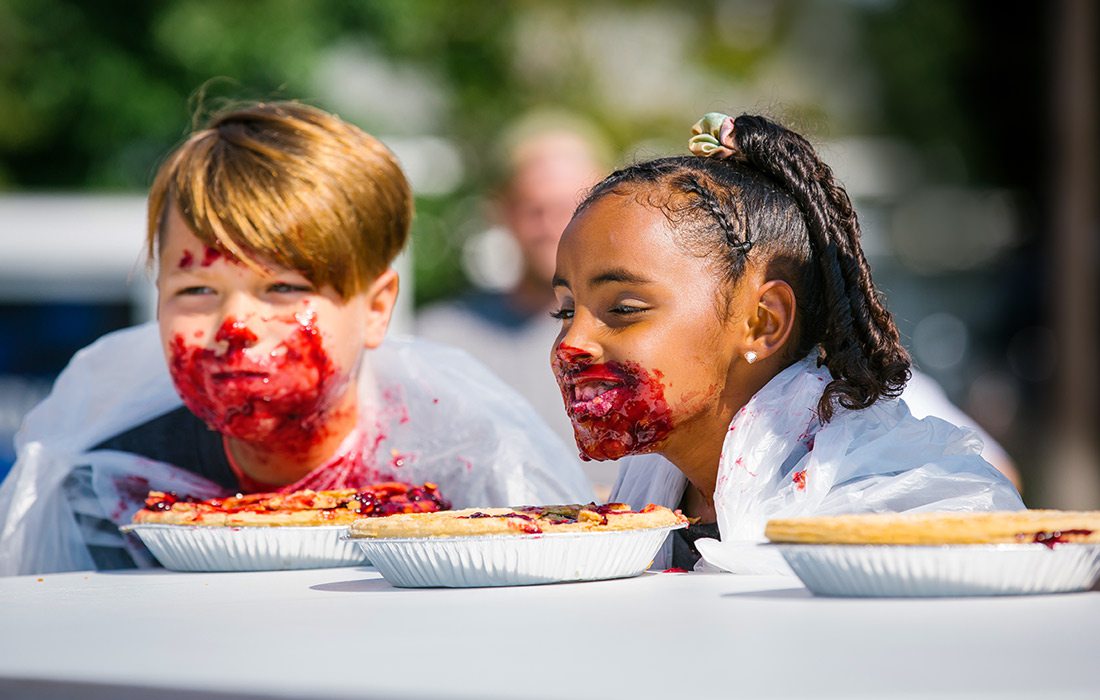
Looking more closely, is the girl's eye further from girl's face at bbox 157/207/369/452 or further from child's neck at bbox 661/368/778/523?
child's neck at bbox 661/368/778/523

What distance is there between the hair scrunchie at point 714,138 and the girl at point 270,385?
85cm

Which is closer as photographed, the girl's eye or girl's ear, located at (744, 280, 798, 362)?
girl's ear, located at (744, 280, 798, 362)

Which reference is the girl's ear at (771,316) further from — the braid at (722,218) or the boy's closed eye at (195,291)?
the boy's closed eye at (195,291)

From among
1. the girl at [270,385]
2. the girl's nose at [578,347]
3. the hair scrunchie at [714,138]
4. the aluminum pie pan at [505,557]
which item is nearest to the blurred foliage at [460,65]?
the hair scrunchie at [714,138]

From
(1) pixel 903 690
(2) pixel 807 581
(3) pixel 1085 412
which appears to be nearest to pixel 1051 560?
(2) pixel 807 581

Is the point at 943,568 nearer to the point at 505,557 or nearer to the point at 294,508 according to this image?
the point at 505,557

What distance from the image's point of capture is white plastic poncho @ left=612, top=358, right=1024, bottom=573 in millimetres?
2424

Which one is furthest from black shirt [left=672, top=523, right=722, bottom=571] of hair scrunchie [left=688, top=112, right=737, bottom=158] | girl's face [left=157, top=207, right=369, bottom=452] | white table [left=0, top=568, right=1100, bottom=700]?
girl's face [left=157, top=207, right=369, bottom=452]

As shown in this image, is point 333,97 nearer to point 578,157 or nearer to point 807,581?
point 578,157

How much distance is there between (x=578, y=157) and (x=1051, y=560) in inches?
168

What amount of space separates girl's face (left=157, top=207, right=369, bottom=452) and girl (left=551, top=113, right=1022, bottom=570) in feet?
2.30

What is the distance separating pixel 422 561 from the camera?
231 cm

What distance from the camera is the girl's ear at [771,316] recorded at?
2.70m

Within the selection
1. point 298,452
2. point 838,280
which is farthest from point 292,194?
point 838,280
